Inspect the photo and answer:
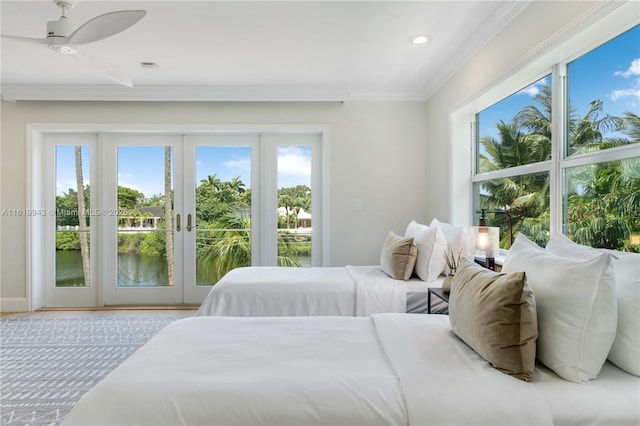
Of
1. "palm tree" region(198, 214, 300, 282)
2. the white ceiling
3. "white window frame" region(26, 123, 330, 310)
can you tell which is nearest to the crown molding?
the white ceiling

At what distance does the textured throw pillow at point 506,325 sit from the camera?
47.2 inches

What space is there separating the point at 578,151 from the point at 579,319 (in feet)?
→ 4.24

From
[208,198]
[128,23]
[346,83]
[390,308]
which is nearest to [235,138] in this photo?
[208,198]

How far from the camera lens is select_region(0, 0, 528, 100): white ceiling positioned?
242cm

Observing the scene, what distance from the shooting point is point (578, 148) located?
2062 millimetres

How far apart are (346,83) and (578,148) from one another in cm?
241

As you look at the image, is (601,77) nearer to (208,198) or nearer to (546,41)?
(546,41)

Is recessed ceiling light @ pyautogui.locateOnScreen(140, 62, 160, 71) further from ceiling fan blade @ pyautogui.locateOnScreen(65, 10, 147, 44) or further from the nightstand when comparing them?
the nightstand

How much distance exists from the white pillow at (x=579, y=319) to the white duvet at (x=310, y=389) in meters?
0.18

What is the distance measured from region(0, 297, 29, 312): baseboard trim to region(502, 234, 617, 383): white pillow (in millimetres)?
5009

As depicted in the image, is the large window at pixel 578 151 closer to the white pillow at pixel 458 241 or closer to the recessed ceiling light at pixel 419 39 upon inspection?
the white pillow at pixel 458 241

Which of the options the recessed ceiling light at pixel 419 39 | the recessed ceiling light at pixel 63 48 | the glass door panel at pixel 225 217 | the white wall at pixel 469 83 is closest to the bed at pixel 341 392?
the white wall at pixel 469 83

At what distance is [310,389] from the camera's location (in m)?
A: 1.10

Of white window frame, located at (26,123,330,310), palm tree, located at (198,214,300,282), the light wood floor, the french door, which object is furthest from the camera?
palm tree, located at (198,214,300,282)
